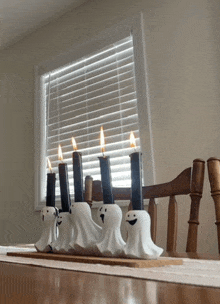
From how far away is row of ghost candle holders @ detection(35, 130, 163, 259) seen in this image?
1.67 feet

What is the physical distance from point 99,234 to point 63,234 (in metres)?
0.07

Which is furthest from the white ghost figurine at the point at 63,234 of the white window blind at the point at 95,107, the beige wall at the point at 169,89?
the white window blind at the point at 95,107

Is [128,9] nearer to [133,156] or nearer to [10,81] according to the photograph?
[10,81]

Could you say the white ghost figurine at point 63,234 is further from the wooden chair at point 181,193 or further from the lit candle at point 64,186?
the wooden chair at point 181,193

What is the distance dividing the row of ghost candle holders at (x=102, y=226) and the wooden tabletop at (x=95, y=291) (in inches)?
5.4

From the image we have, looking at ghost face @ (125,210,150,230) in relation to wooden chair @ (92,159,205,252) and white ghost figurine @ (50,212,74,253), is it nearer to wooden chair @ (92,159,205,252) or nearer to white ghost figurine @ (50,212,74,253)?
white ghost figurine @ (50,212,74,253)

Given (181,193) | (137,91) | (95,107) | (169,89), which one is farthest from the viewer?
(95,107)

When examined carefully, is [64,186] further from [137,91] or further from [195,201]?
[137,91]

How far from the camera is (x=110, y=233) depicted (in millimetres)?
547

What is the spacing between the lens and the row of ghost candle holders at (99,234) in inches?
19.9

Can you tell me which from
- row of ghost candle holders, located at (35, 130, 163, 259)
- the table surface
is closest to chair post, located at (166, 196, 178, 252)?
row of ghost candle holders, located at (35, 130, 163, 259)

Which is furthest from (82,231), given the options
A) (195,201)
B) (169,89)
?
(169,89)

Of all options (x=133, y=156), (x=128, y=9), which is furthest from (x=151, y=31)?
(x=133, y=156)

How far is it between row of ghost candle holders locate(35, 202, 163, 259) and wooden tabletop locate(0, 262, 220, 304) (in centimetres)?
13
